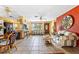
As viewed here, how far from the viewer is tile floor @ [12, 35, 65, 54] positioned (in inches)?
121

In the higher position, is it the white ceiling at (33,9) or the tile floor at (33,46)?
the white ceiling at (33,9)

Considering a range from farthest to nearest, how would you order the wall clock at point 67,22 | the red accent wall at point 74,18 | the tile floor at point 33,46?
the wall clock at point 67,22 < the red accent wall at point 74,18 < the tile floor at point 33,46

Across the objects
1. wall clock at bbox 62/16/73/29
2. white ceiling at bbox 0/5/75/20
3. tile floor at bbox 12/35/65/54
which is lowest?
tile floor at bbox 12/35/65/54

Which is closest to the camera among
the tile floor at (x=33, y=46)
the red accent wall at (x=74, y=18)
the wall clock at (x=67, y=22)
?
the tile floor at (x=33, y=46)

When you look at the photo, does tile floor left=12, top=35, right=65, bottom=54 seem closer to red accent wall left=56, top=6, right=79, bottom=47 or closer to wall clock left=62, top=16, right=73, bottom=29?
red accent wall left=56, top=6, right=79, bottom=47

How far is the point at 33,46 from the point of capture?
3.18 m

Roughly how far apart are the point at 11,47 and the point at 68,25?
207 centimetres

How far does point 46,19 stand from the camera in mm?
3473

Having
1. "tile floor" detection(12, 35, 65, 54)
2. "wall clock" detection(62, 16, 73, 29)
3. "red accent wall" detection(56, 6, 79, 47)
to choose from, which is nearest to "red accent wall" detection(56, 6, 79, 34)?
"red accent wall" detection(56, 6, 79, 47)

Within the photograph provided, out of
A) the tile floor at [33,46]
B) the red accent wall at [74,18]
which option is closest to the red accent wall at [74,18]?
the red accent wall at [74,18]

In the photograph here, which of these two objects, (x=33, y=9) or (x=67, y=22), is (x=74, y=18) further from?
(x=33, y=9)

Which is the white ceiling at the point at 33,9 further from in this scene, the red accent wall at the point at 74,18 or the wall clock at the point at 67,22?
the wall clock at the point at 67,22

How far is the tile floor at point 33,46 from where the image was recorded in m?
3.07
